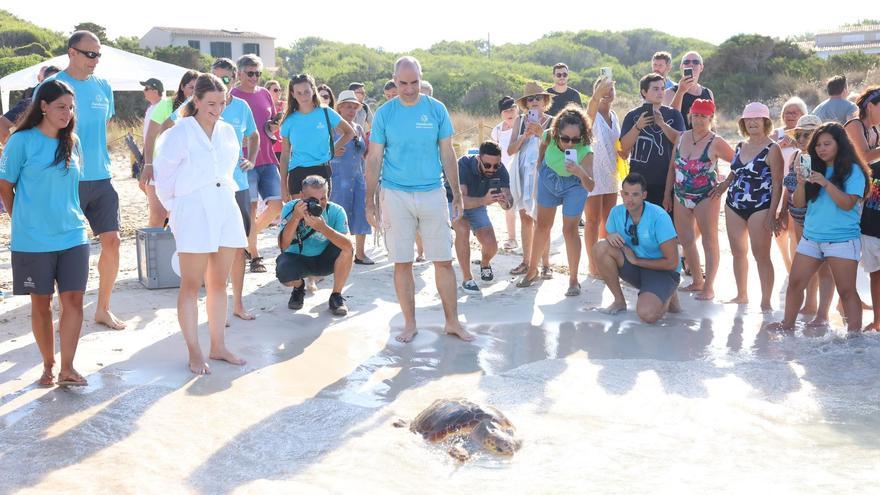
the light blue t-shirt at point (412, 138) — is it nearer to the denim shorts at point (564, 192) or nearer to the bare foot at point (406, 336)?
the bare foot at point (406, 336)

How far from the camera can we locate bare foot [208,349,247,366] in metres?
5.72

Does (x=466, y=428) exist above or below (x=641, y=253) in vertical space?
below

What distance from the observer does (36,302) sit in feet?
16.8

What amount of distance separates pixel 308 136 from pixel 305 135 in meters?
0.03

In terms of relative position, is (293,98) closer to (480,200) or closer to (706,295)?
(480,200)

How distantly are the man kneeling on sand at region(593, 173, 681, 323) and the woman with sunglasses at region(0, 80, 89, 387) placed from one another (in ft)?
12.9

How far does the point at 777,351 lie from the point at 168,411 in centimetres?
403

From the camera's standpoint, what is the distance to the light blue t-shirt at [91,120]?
19.6ft

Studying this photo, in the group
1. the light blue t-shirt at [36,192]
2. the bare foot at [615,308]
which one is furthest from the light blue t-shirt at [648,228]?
the light blue t-shirt at [36,192]

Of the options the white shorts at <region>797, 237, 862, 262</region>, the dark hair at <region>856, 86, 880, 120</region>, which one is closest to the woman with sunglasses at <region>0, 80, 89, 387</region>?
the white shorts at <region>797, 237, 862, 262</region>

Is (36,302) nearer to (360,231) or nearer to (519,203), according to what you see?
(360,231)

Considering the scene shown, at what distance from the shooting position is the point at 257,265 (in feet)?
27.2

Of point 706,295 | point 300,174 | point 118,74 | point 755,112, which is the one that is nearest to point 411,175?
point 300,174

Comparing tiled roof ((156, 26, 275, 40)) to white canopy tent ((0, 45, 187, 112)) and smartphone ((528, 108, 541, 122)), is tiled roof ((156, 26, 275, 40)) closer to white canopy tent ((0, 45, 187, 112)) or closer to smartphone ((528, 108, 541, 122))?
white canopy tent ((0, 45, 187, 112))
